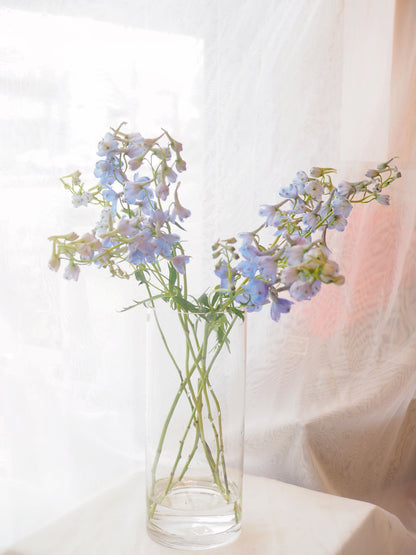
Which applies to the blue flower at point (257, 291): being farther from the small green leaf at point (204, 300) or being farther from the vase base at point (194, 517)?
the vase base at point (194, 517)

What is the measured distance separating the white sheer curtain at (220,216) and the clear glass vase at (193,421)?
31 cm

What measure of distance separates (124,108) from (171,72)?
108 millimetres

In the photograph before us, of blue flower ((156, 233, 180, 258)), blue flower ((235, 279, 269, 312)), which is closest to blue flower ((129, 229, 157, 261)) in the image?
blue flower ((156, 233, 180, 258))

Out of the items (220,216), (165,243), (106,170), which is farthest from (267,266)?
(220,216)

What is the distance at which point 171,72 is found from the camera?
1278 millimetres

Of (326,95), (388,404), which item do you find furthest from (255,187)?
(388,404)

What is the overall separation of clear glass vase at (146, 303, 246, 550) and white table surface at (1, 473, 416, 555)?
Answer: 0.14 feet

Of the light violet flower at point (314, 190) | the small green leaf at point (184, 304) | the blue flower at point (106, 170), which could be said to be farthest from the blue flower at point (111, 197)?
the light violet flower at point (314, 190)

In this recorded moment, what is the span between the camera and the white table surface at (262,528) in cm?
100

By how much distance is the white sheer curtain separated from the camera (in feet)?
3.91

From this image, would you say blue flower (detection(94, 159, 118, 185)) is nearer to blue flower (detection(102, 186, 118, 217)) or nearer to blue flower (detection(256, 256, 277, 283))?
blue flower (detection(102, 186, 118, 217))

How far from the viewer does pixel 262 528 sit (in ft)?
3.48

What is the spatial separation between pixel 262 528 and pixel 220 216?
56 cm

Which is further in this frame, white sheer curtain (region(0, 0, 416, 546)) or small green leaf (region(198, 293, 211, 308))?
white sheer curtain (region(0, 0, 416, 546))
